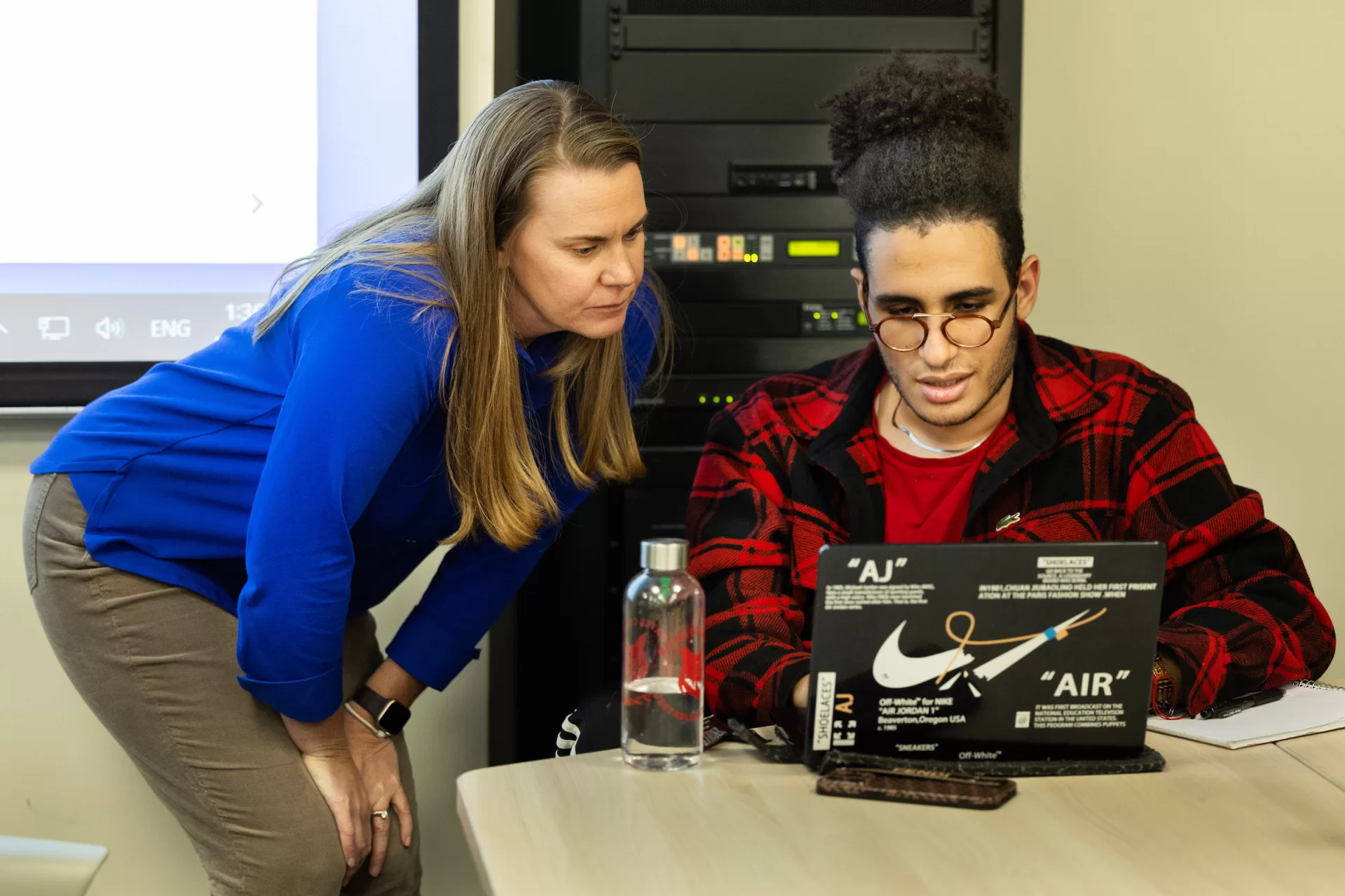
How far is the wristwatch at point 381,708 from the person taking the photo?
1466mm

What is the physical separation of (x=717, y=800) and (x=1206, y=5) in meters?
1.92

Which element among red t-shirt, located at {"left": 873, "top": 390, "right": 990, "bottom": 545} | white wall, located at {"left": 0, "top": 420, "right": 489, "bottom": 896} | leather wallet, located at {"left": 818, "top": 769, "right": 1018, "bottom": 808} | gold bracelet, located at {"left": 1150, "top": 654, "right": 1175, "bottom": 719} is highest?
red t-shirt, located at {"left": 873, "top": 390, "right": 990, "bottom": 545}

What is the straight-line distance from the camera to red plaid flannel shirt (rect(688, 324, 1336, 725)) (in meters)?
1.20

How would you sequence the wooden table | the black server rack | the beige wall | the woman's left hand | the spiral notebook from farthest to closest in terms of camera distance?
the beige wall < the black server rack < the woman's left hand < the spiral notebook < the wooden table

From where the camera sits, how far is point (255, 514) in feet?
3.96

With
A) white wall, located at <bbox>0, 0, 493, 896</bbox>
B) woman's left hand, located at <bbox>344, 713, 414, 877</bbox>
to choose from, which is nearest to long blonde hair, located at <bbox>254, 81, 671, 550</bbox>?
woman's left hand, located at <bbox>344, 713, 414, 877</bbox>

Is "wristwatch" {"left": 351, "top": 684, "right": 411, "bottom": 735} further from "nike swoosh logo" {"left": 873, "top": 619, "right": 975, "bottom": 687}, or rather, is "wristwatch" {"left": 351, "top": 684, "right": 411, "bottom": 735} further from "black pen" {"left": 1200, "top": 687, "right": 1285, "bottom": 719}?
"black pen" {"left": 1200, "top": 687, "right": 1285, "bottom": 719}

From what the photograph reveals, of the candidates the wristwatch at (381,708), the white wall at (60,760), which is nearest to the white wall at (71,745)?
the white wall at (60,760)

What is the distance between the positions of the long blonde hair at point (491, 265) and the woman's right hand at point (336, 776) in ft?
0.83

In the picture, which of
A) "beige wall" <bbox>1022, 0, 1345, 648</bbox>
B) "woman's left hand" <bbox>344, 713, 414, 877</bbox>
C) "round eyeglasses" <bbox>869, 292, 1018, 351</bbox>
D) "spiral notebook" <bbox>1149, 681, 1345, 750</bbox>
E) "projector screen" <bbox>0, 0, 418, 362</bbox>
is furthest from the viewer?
"beige wall" <bbox>1022, 0, 1345, 648</bbox>

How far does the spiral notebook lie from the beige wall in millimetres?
1271

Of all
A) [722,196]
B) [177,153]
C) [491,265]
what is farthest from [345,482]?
[177,153]

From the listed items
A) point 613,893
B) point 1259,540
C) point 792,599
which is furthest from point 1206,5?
point 613,893

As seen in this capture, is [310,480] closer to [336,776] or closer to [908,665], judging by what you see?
[336,776]
